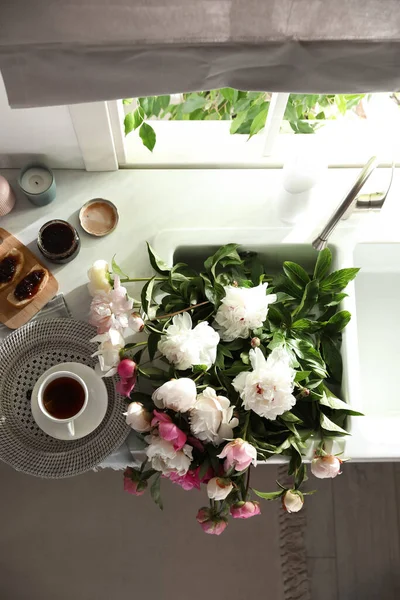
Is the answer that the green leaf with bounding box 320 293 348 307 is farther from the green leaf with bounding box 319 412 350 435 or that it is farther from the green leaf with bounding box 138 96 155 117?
the green leaf with bounding box 138 96 155 117

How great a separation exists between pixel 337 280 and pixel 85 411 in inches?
19.0

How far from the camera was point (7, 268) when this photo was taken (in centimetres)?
104

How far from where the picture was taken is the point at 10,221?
1.10 metres

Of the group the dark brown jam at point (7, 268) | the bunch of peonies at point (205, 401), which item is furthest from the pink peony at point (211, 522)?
the dark brown jam at point (7, 268)

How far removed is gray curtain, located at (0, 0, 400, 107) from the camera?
1.95ft

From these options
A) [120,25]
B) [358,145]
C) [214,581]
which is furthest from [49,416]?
[214,581]

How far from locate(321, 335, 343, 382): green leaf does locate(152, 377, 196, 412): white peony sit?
0.33 metres

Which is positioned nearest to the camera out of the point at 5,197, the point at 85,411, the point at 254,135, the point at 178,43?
the point at 178,43

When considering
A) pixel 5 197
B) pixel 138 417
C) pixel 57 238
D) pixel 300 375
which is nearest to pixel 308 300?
pixel 300 375

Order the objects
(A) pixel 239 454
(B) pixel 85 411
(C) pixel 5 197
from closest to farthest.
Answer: (A) pixel 239 454 < (B) pixel 85 411 < (C) pixel 5 197

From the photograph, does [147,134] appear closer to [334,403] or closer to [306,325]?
[306,325]

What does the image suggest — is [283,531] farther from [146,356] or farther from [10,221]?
[10,221]

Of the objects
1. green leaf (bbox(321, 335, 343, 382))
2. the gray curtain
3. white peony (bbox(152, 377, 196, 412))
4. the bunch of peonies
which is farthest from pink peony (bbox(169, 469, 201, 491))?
the gray curtain

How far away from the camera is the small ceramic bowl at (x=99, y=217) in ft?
3.59
